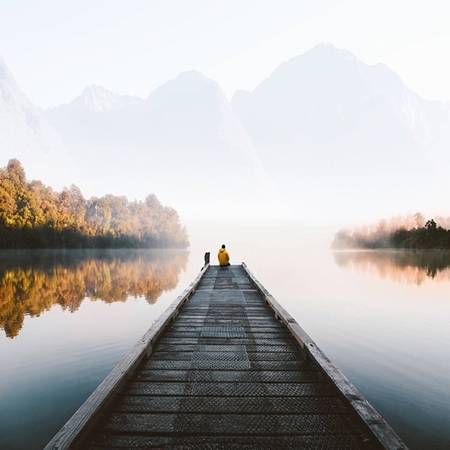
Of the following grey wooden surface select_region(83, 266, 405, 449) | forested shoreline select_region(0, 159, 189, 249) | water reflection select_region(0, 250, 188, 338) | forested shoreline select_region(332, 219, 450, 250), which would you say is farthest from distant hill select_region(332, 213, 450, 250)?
grey wooden surface select_region(83, 266, 405, 449)

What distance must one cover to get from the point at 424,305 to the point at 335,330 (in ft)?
27.9

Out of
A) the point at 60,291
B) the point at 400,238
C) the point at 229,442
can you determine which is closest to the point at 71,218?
the point at 60,291

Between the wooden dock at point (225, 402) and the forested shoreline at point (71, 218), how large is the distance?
7508cm

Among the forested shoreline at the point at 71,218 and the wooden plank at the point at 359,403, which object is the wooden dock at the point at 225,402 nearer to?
the wooden plank at the point at 359,403

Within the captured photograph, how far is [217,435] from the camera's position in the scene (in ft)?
14.5

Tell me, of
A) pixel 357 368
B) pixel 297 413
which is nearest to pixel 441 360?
pixel 357 368

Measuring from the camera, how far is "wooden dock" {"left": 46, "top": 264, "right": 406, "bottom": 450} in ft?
13.9

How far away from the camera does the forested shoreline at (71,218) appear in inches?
2936

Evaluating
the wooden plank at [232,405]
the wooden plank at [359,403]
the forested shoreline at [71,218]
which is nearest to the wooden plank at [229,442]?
the wooden plank at [359,403]

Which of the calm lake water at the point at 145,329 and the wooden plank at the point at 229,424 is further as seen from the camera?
the calm lake water at the point at 145,329

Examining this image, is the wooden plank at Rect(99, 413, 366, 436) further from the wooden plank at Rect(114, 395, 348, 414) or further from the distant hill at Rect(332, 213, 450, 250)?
the distant hill at Rect(332, 213, 450, 250)

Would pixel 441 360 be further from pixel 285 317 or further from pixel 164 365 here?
pixel 164 365

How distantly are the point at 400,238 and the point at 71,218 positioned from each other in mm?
75171

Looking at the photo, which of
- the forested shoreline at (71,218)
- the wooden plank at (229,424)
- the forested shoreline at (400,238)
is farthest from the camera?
the forested shoreline at (400,238)
